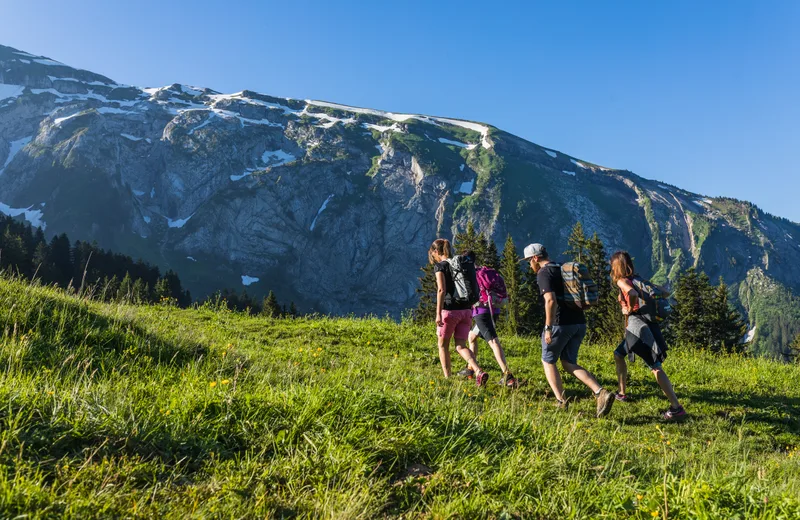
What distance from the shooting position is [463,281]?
Result: 8.93 m

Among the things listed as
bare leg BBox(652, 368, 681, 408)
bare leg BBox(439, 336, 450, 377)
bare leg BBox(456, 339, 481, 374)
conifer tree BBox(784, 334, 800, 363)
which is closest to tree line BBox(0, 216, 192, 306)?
bare leg BBox(439, 336, 450, 377)

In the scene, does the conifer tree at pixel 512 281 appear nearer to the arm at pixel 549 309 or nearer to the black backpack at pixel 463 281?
the black backpack at pixel 463 281

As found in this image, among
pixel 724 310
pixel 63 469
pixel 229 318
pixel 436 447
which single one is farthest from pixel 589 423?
pixel 724 310

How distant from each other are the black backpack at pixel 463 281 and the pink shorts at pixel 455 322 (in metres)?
0.22

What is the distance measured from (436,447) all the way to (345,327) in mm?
10066

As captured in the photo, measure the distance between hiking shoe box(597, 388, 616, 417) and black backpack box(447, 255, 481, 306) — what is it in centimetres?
280

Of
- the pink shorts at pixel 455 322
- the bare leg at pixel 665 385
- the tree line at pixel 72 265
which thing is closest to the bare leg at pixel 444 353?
the pink shorts at pixel 455 322

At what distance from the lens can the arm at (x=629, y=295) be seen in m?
8.05

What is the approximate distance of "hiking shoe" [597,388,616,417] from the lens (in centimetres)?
736

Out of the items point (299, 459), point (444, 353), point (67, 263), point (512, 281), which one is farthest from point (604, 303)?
point (67, 263)

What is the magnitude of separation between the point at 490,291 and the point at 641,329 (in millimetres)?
2800

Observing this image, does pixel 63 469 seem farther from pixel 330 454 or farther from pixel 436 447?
pixel 436 447

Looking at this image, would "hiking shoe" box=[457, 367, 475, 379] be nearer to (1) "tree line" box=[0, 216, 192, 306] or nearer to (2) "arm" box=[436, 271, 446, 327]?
(2) "arm" box=[436, 271, 446, 327]

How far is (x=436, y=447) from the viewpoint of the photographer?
13.5 feet
